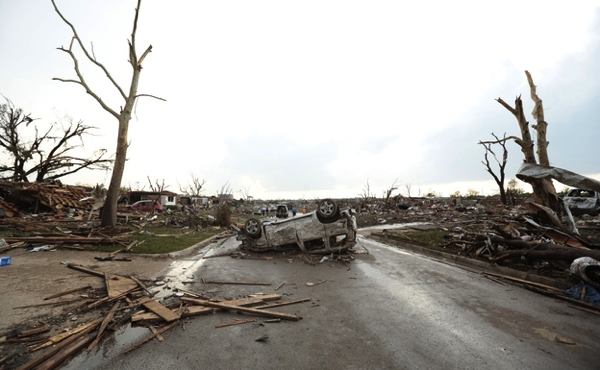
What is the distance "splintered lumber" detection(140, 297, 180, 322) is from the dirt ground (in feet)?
3.31

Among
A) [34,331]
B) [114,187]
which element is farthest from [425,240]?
[114,187]

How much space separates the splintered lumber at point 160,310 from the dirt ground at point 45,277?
1010 mm

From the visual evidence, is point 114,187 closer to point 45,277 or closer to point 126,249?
point 126,249

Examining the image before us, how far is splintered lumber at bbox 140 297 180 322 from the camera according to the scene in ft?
14.1

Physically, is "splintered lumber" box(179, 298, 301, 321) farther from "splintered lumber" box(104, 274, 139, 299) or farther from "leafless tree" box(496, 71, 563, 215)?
"leafless tree" box(496, 71, 563, 215)

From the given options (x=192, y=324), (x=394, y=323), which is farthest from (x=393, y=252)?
(x=192, y=324)

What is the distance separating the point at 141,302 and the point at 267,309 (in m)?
2.35

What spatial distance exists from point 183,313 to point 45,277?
14.5ft

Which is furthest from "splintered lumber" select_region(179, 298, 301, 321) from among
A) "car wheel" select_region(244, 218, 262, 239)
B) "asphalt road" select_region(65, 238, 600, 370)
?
"car wheel" select_region(244, 218, 262, 239)

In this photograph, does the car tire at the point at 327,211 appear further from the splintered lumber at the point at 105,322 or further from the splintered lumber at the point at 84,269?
the splintered lumber at the point at 84,269

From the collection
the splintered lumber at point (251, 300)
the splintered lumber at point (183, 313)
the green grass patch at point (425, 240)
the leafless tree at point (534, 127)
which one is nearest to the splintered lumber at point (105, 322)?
the splintered lumber at point (183, 313)

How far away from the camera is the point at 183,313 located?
452cm

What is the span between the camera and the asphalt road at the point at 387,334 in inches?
124

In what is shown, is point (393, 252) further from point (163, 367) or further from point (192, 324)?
point (163, 367)
